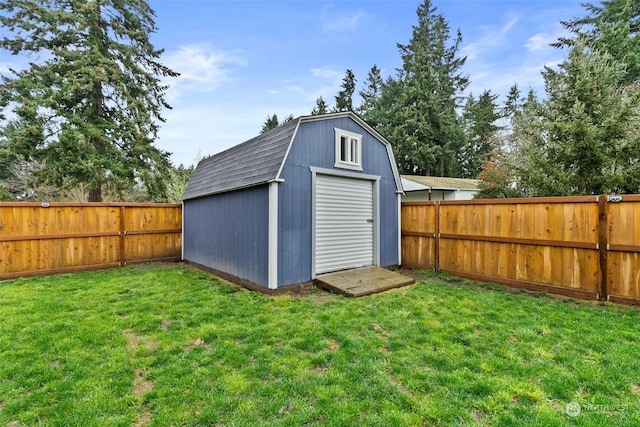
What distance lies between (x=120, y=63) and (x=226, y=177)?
989 centimetres

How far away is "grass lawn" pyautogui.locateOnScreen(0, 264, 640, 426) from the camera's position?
224cm

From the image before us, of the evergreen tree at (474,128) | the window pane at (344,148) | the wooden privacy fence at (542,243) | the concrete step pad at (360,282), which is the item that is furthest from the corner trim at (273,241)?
the evergreen tree at (474,128)

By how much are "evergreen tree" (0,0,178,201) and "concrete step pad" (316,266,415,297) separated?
411 inches

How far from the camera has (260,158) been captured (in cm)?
618

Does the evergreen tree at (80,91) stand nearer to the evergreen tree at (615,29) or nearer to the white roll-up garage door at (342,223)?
the white roll-up garage door at (342,223)

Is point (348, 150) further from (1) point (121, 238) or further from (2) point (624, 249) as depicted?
(1) point (121, 238)

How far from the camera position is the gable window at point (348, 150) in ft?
20.8

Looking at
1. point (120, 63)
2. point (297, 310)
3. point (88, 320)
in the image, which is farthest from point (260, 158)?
point (120, 63)

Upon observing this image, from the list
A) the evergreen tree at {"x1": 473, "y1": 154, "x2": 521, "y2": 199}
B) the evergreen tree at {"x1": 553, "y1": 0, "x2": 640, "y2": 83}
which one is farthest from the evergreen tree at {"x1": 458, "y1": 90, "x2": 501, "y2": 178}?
the evergreen tree at {"x1": 473, "y1": 154, "x2": 521, "y2": 199}

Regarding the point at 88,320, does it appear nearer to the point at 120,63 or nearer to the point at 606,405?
the point at 606,405

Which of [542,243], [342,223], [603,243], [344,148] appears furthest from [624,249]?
[344,148]

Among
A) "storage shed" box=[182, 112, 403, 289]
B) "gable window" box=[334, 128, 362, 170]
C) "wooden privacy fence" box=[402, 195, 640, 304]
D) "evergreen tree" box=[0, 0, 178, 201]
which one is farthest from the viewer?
"evergreen tree" box=[0, 0, 178, 201]

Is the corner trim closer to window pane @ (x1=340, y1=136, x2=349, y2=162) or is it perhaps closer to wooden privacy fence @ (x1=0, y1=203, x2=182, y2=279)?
window pane @ (x1=340, y1=136, x2=349, y2=162)

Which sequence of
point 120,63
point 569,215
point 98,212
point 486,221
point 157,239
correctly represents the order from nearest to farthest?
1. point 569,215
2. point 486,221
3. point 98,212
4. point 157,239
5. point 120,63
